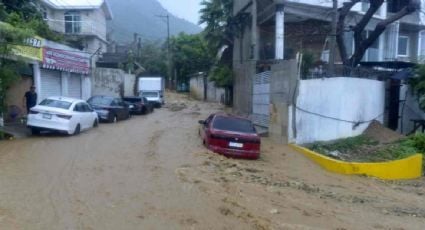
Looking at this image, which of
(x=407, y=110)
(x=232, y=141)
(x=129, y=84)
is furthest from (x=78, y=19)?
(x=232, y=141)

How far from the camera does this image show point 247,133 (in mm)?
17812

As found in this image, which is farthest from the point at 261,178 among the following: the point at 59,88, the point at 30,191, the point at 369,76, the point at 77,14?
the point at 77,14

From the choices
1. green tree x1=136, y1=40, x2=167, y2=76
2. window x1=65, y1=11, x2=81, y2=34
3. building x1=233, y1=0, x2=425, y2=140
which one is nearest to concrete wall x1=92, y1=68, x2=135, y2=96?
window x1=65, y1=11, x2=81, y2=34

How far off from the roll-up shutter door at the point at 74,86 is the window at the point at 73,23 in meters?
22.3

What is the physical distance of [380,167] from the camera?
1744 centimetres

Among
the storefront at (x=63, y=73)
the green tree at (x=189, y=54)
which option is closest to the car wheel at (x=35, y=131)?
the storefront at (x=63, y=73)

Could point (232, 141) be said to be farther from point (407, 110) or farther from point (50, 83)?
point (50, 83)

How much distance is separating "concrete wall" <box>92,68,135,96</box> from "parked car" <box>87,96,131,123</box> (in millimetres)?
11481

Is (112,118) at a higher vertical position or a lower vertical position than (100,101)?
lower

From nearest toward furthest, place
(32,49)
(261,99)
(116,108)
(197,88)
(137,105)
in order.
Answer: (32,49) < (261,99) < (116,108) < (137,105) < (197,88)

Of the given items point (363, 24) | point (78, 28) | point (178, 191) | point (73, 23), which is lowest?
point (178, 191)

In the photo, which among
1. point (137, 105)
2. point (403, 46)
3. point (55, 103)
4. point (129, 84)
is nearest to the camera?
point (55, 103)

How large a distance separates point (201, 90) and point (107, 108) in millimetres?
43489

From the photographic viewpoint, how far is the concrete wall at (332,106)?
20.1 m
